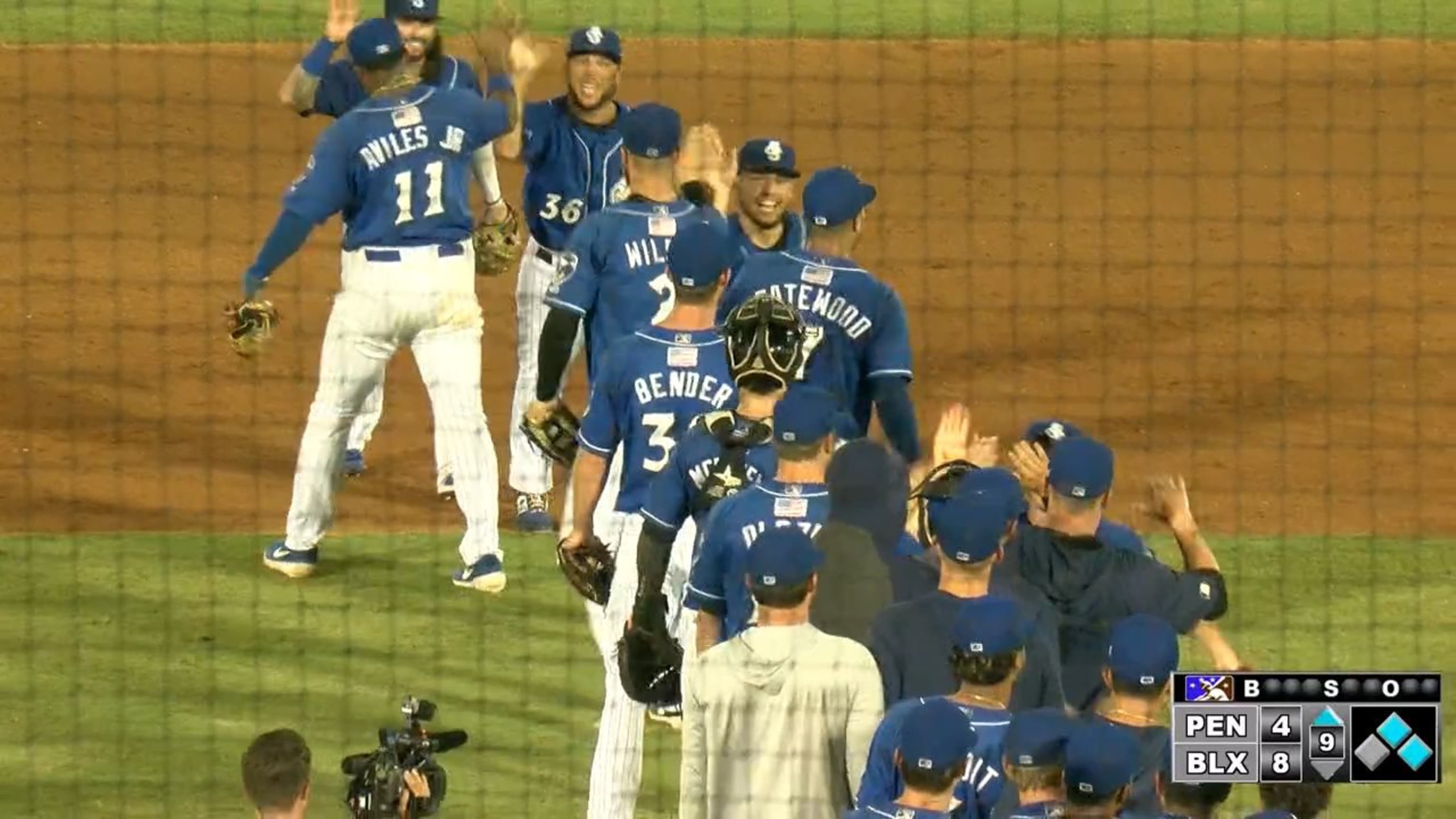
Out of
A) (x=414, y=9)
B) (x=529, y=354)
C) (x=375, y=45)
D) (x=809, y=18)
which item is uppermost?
(x=809, y=18)

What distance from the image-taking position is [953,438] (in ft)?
28.5

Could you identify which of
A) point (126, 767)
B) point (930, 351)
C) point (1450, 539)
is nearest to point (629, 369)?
point (126, 767)

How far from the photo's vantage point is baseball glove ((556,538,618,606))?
8797 millimetres

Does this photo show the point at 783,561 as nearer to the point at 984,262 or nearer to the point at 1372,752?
the point at 1372,752

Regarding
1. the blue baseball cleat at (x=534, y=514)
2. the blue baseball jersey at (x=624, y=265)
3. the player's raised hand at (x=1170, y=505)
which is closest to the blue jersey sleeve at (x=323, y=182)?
the blue baseball jersey at (x=624, y=265)

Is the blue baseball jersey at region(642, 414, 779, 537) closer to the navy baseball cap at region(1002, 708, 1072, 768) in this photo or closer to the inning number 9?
the navy baseball cap at region(1002, 708, 1072, 768)

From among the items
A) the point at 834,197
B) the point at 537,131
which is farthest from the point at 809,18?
the point at 834,197

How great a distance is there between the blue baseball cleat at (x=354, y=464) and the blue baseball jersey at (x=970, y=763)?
19.5 feet

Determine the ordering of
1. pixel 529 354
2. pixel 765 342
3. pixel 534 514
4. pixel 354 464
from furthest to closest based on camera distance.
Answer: pixel 354 464 < pixel 534 514 < pixel 529 354 < pixel 765 342

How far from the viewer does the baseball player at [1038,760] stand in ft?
21.5

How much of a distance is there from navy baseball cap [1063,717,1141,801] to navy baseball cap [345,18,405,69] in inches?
193

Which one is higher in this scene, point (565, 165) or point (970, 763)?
point (565, 165)

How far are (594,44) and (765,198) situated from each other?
1.80 m

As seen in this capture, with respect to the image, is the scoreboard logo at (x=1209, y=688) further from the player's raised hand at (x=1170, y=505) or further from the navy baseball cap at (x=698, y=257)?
the navy baseball cap at (x=698, y=257)
